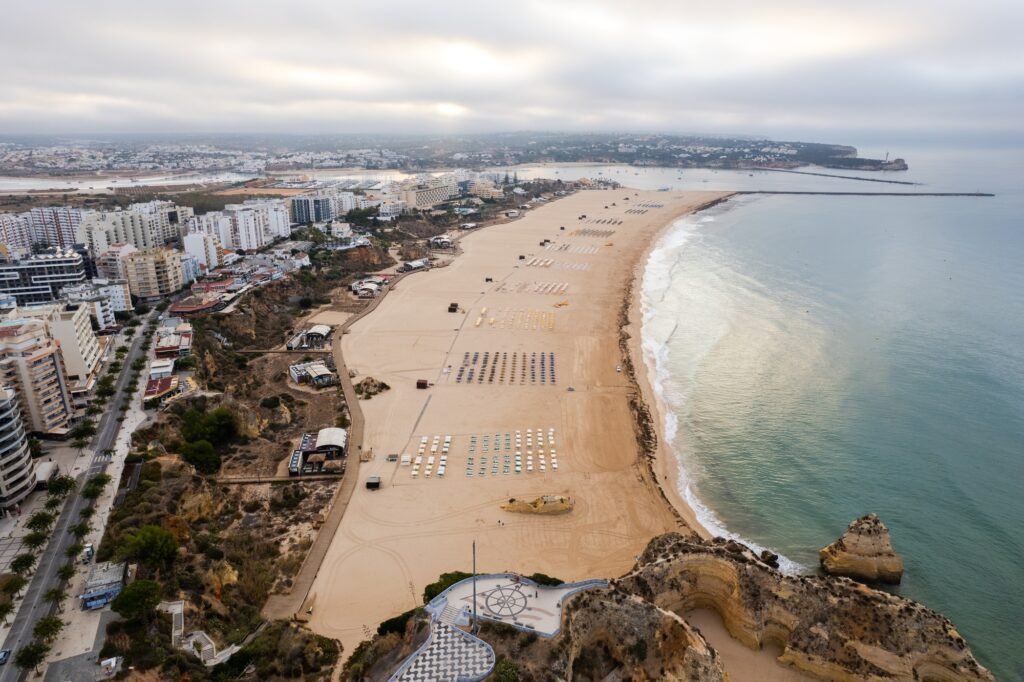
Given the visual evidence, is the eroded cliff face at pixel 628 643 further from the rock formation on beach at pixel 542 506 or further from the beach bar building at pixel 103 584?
the beach bar building at pixel 103 584

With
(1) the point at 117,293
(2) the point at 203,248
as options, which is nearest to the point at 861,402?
(1) the point at 117,293

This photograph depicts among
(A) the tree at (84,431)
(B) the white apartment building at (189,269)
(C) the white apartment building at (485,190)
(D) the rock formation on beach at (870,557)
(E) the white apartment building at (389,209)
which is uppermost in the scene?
(C) the white apartment building at (485,190)

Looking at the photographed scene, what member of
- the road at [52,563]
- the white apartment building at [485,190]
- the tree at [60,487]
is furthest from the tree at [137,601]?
the white apartment building at [485,190]

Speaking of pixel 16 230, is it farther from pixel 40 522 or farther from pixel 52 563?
pixel 52 563

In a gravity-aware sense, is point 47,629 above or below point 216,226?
below

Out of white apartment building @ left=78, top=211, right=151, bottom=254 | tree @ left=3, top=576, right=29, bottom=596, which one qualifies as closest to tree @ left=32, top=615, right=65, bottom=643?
tree @ left=3, top=576, right=29, bottom=596
